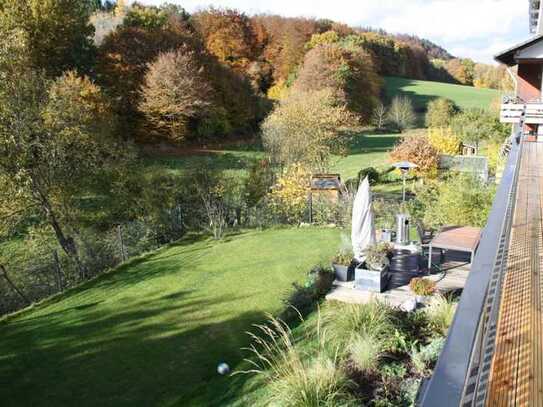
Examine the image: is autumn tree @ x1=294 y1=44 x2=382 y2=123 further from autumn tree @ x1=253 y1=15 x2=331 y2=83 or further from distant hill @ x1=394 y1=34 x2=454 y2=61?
distant hill @ x1=394 y1=34 x2=454 y2=61

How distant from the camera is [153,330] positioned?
6902mm

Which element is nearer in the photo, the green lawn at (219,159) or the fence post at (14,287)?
the fence post at (14,287)

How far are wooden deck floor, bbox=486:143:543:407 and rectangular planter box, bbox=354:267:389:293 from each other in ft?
10.4

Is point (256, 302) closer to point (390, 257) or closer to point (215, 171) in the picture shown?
point (390, 257)

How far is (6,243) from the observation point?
12.8 m

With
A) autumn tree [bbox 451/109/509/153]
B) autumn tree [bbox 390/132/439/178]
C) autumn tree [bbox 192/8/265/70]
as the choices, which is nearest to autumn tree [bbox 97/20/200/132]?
autumn tree [bbox 192/8/265/70]

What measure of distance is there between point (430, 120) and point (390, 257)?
32.3 meters

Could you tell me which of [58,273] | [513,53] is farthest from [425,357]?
[513,53]

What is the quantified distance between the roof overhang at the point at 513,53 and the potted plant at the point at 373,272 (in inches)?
274

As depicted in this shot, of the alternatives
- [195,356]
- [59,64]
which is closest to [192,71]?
[59,64]

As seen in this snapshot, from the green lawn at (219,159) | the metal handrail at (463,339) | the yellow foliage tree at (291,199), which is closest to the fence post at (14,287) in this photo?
the yellow foliage tree at (291,199)

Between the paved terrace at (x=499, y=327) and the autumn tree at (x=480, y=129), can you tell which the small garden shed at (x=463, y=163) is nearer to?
the autumn tree at (x=480, y=129)

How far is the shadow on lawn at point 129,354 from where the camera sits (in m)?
5.36

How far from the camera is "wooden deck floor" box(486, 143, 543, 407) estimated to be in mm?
1702
